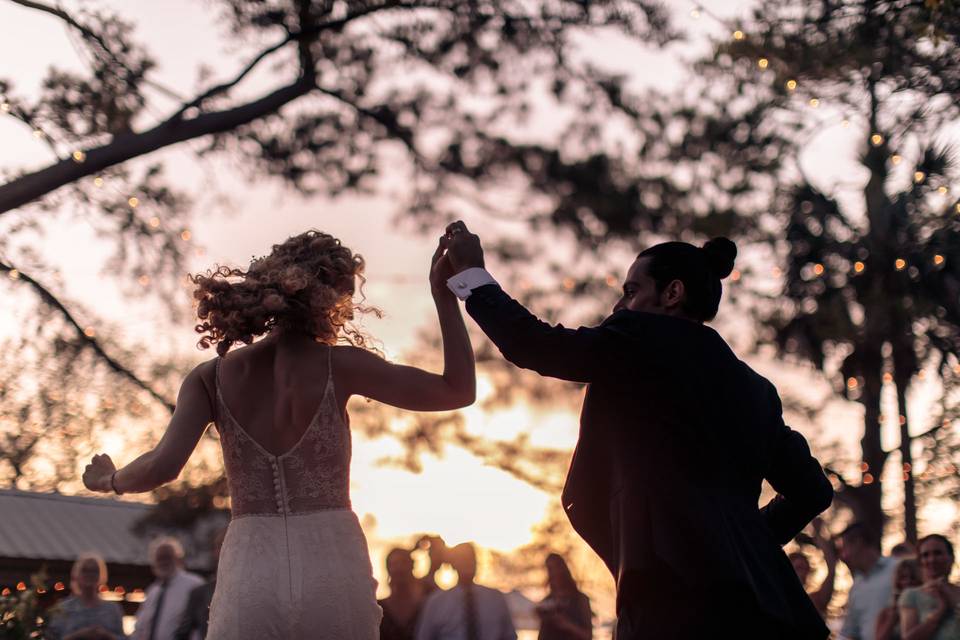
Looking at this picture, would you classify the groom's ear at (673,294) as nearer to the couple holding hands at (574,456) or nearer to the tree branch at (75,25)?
the couple holding hands at (574,456)

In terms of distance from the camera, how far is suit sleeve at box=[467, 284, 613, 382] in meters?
2.91

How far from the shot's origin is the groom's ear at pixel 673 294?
3.19 meters

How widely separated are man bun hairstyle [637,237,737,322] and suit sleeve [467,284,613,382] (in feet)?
1.02

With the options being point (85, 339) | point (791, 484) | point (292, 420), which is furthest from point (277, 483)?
point (85, 339)

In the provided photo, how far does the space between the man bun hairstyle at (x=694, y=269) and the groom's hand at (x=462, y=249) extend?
39cm

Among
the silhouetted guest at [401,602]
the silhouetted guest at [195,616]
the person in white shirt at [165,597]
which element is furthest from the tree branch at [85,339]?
the silhouetted guest at [401,602]

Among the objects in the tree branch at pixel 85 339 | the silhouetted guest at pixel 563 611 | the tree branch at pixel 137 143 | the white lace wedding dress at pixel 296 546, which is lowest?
the white lace wedding dress at pixel 296 546

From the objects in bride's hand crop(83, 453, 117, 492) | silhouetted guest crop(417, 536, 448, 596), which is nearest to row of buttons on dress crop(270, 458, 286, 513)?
bride's hand crop(83, 453, 117, 492)

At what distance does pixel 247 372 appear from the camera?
3.26 metres

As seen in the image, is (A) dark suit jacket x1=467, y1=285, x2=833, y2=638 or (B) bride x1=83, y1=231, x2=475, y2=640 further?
(B) bride x1=83, y1=231, x2=475, y2=640

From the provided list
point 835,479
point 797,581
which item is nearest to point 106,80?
point 797,581

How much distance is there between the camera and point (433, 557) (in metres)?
7.90

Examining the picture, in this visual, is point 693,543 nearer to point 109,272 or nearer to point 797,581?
point 797,581

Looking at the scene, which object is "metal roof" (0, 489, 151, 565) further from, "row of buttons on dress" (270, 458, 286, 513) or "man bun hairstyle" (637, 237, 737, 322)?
"man bun hairstyle" (637, 237, 737, 322)
